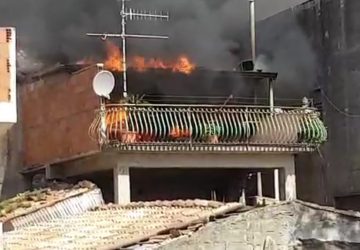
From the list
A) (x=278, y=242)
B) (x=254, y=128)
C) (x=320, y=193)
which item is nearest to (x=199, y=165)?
(x=254, y=128)

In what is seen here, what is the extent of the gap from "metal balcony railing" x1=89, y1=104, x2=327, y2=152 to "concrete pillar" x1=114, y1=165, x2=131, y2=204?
565 millimetres

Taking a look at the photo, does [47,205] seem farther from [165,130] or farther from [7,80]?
[7,80]

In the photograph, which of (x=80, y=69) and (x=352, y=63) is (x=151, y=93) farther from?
(x=352, y=63)

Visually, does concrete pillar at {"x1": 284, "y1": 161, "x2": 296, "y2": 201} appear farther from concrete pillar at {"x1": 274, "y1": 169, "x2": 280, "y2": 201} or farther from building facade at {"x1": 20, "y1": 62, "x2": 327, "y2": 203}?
concrete pillar at {"x1": 274, "y1": 169, "x2": 280, "y2": 201}

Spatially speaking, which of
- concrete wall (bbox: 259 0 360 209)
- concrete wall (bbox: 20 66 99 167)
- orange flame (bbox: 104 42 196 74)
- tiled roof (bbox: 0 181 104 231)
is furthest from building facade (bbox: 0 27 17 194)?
concrete wall (bbox: 259 0 360 209)

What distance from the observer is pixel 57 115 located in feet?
65.6

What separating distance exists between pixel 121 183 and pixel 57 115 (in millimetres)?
2258

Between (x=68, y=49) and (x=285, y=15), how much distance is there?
5.47 m

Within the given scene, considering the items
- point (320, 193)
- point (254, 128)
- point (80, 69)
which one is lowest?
point (320, 193)

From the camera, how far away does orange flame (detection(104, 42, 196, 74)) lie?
20.9 metres

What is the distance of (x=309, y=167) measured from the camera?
23.2 m

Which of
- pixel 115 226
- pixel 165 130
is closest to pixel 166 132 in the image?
pixel 165 130

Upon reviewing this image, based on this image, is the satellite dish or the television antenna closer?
the satellite dish

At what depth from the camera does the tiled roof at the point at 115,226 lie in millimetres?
13703
